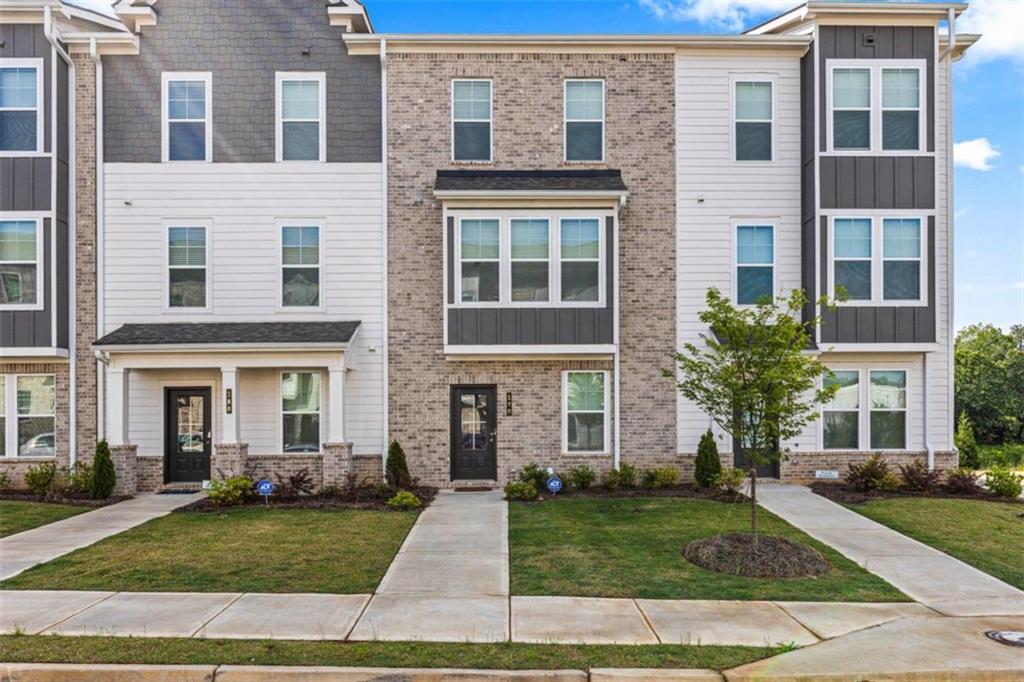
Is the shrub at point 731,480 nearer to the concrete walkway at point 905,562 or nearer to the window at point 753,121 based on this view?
the concrete walkway at point 905,562

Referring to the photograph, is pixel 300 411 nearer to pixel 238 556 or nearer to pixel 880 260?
→ pixel 238 556

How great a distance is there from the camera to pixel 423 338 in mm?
14250

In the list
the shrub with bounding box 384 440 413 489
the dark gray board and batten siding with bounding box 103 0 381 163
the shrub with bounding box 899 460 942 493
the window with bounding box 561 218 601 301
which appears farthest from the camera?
the dark gray board and batten siding with bounding box 103 0 381 163

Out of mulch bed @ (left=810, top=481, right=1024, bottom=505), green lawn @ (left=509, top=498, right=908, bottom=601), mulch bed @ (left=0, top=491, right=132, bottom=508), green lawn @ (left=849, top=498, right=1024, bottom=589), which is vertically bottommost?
mulch bed @ (left=0, top=491, right=132, bottom=508)

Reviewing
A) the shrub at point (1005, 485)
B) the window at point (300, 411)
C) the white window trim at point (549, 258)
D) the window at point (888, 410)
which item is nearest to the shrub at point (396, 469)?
the window at point (300, 411)

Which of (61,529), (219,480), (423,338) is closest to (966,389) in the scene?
(423,338)

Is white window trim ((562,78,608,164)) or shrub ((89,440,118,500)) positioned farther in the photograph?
white window trim ((562,78,608,164))

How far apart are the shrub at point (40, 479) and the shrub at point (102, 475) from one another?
1035 millimetres

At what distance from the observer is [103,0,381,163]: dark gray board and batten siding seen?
1419 cm

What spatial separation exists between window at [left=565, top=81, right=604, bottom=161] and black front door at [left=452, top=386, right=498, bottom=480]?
5492 millimetres

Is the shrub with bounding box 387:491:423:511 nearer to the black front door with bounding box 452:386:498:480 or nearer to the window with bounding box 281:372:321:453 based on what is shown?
the black front door with bounding box 452:386:498:480

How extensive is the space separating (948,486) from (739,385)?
7818 mm

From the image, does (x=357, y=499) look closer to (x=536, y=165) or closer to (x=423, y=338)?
(x=423, y=338)

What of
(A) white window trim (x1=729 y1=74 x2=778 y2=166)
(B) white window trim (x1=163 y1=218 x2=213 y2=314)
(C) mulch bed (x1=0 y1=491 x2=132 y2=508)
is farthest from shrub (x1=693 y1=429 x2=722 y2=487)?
(C) mulch bed (x1=0 y1=491 x2=132 y2=508)
